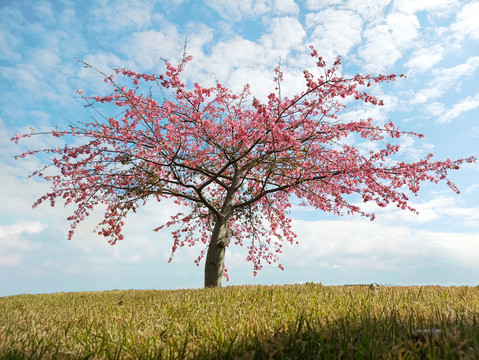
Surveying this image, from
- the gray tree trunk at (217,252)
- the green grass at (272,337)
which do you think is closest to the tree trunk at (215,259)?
the gray tree trunk at (217,252)

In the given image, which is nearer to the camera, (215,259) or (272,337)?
(272,337)

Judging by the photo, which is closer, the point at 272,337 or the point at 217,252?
the point at 272,337

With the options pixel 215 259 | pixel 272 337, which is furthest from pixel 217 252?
pixel 272 337

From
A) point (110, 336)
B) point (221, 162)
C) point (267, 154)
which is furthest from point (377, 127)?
point (110, 336)

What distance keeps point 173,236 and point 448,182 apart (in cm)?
969

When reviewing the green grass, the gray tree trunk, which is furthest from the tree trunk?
the green grass

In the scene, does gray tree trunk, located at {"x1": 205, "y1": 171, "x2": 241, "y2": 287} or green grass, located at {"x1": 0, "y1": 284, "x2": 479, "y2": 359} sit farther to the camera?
gray tree trunk, located at {"x1": 205, "y1": 171, "x2": 241, "y2": 287}

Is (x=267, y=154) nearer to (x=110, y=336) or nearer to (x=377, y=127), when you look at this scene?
(x=377, y=127)

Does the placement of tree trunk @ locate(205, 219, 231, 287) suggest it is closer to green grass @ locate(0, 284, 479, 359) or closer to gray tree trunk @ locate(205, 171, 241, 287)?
gray tree trunk @ locate(205, 171, 241, 287)

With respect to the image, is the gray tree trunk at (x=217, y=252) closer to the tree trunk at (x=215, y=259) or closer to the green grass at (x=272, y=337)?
the tree trunk at (x=215, y=259)

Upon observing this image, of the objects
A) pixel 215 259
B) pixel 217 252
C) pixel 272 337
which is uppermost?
pixel 217 252

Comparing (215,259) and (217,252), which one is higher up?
(217,252)

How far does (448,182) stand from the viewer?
34.2ft

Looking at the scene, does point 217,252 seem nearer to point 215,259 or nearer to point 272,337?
point 215,259
